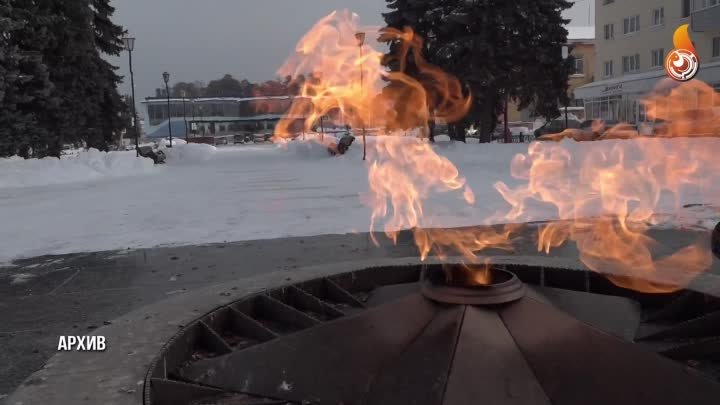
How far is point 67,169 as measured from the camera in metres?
24.5

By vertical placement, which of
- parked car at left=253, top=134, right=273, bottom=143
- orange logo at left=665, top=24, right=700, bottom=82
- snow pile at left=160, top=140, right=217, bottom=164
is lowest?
snow pile at left=160, top=140, right=217, bottom=164

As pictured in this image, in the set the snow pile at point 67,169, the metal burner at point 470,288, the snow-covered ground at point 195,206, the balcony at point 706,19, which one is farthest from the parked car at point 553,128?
the metal burner at point 470,288

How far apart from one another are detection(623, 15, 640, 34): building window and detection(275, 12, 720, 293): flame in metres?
16.0

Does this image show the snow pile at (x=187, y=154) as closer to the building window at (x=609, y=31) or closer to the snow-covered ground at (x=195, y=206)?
the snow-covered ground at (x=195, y=206)

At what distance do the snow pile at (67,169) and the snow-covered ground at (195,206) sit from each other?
0.06 metres

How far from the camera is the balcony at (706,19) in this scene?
3373 cm

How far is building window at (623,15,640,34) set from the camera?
42.9m

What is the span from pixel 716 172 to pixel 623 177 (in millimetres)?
2438

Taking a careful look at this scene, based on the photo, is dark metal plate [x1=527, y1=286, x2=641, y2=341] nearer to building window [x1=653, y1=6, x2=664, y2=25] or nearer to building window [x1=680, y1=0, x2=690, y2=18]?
building window [x1=680, y1=0, x2=690, y2=18]

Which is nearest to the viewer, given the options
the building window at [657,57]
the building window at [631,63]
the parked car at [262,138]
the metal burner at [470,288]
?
the metal burner at [470,288]

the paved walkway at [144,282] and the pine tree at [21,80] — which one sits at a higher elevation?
the pine tree at [21,80]

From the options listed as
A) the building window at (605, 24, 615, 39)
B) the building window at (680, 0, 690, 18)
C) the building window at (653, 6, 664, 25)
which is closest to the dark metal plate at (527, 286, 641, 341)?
the building window at (680, 0, 690, 18)

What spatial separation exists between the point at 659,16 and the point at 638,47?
268 centimetres

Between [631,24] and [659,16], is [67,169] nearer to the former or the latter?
[659,16]
